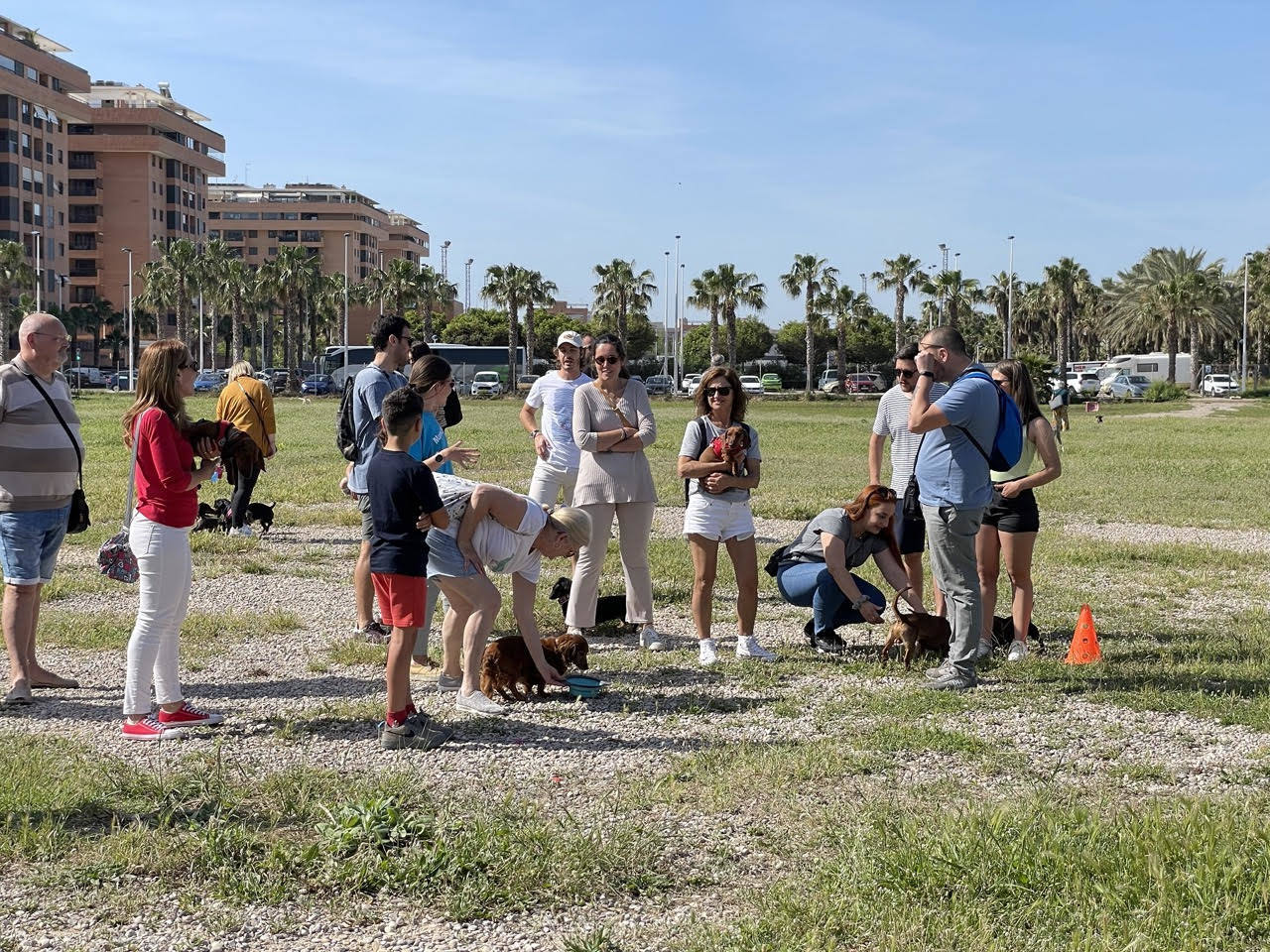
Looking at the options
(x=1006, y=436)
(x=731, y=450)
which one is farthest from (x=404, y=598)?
(x=1006, y=436)

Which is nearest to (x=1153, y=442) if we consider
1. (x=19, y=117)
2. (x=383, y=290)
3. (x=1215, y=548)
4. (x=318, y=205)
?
(x=1215, y=548)

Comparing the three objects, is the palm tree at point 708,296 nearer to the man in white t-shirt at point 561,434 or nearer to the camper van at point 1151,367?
the camper van at point 1151,367

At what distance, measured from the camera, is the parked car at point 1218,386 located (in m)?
81.2

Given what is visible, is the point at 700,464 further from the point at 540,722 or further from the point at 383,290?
the point at 383,290

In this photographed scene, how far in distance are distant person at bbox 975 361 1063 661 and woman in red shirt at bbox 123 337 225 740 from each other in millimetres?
4598

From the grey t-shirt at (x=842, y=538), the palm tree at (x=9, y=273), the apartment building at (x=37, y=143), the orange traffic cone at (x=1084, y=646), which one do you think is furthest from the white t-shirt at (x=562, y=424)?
the apartment building at (x=37, y=143)

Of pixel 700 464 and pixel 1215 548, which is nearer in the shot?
pixel 700 464

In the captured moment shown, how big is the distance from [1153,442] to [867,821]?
3099 cm

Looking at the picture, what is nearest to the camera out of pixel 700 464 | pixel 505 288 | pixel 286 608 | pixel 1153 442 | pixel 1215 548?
pixel 700 464

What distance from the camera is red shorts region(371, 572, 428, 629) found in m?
6.06

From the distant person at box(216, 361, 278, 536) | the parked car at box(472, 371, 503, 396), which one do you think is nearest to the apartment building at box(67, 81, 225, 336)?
the parked car at box(472, 371, 503, 396)

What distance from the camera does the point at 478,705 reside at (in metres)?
6.72

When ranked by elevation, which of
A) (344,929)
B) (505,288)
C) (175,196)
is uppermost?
(175,196)

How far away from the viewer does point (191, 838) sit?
4.72 meters
